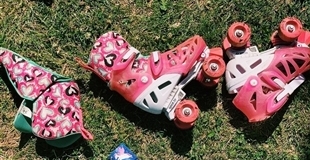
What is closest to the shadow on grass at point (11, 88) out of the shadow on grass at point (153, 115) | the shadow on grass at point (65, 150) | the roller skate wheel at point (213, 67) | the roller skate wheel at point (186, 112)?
the shadow on grass at point (65, 150)

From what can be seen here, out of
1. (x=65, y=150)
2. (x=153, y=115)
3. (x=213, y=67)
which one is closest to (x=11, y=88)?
(x=65, y=150)

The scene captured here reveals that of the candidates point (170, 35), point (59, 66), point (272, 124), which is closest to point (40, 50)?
point (59, 66)

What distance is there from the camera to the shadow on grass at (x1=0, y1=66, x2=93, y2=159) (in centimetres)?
281

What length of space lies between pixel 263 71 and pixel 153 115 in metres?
0.53

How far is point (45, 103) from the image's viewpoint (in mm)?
2717

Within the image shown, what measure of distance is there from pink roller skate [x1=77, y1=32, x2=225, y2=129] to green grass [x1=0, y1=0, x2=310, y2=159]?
4.8 inches

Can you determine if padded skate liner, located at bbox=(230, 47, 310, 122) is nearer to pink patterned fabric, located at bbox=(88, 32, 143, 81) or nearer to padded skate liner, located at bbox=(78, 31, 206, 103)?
padded skate liner, located at bbox=(78, 31, 206, 103)

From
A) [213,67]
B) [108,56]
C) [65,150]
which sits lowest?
[65,150]

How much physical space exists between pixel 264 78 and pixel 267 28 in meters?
0.29

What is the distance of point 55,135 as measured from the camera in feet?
8.83

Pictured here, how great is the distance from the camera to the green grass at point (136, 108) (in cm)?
283

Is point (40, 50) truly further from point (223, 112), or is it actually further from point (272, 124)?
point (272, 124)

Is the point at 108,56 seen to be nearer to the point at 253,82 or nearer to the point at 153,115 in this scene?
the point at 153,115

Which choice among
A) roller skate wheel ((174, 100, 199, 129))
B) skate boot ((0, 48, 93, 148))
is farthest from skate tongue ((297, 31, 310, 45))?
skate boot ((0, 48, 93, 148))
